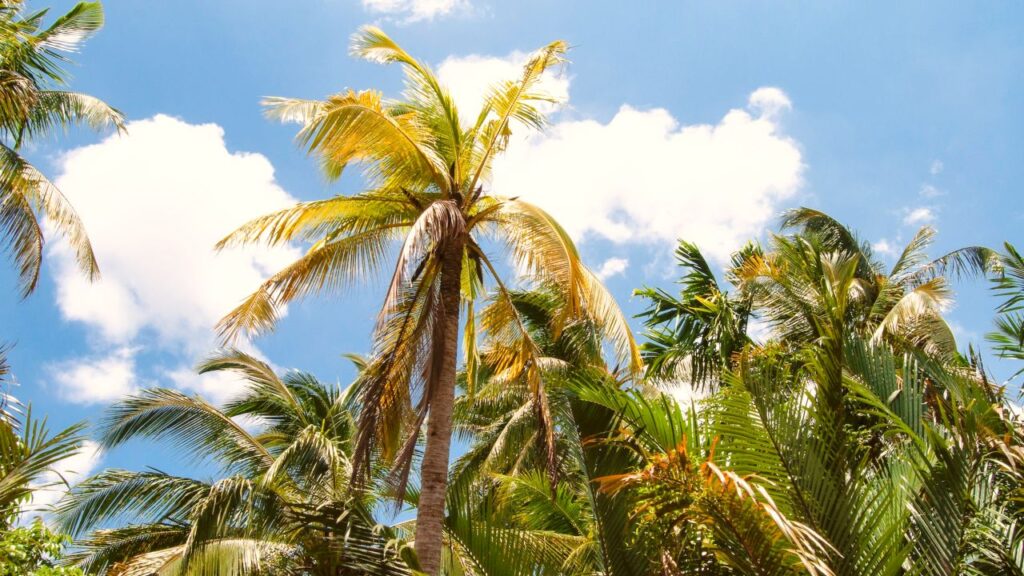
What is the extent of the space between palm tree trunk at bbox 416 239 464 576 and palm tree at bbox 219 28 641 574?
2 centimetres

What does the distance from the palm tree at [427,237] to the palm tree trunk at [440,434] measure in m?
0.02

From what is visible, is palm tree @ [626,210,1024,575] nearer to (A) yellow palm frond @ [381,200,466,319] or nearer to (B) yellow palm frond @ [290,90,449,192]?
(A) yellow palm frond @ [381,200,466,319]

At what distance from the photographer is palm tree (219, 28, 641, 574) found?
870 centimetres

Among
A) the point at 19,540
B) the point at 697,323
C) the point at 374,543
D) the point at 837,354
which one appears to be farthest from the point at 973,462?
the point at 697,323

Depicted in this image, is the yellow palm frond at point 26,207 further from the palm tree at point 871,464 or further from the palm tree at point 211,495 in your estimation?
the palm tree at point 871,464

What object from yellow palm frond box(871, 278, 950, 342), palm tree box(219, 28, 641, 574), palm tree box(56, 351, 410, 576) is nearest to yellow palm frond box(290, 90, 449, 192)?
palm tree box(219, 28, 641, 574)

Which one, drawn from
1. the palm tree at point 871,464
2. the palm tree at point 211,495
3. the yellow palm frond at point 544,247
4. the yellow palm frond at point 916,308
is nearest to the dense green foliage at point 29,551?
the palm tree at point 211,495

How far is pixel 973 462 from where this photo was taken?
4.07 meters

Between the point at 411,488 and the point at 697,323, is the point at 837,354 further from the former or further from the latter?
the point at 697,323

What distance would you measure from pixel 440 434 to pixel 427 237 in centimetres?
189

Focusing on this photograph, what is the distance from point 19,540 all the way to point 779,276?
8455 millimetres

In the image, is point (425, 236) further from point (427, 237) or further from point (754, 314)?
point (754, 314)

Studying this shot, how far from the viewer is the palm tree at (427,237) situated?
870 centimetres

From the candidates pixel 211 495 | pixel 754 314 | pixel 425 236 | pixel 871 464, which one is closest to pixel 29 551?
pixel 211 495
